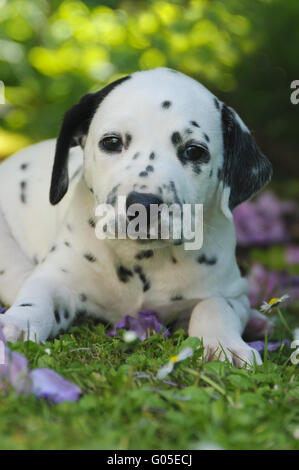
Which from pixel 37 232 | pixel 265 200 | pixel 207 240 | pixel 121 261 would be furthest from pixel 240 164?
pixel 265 200

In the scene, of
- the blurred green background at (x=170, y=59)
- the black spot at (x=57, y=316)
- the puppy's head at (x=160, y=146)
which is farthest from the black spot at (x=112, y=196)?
the blurred green background at (x=170, y=59)

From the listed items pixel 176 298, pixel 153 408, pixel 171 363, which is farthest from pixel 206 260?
pixel 153 408

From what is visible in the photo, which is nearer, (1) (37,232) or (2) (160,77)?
(2) (160,77)

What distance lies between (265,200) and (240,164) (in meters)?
3.41

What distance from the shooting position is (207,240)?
375cm

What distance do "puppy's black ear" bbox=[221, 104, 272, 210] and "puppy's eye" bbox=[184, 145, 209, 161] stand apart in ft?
0.70

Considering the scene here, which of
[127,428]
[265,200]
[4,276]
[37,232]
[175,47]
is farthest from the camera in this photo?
[175,47]

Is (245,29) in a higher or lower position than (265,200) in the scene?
higher

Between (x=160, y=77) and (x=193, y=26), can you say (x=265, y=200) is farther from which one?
(x=160, y=77)

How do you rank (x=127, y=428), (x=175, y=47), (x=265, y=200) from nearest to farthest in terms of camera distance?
(x=127, y=428) → (x=265, y=200) → (x=175, y=47)

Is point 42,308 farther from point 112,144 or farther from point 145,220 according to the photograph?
point 112,144

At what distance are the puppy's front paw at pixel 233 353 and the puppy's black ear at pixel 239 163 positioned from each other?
783 mm

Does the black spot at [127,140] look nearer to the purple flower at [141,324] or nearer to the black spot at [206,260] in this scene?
the black spot at [206,260]

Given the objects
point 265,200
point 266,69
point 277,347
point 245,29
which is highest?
point 245,29
